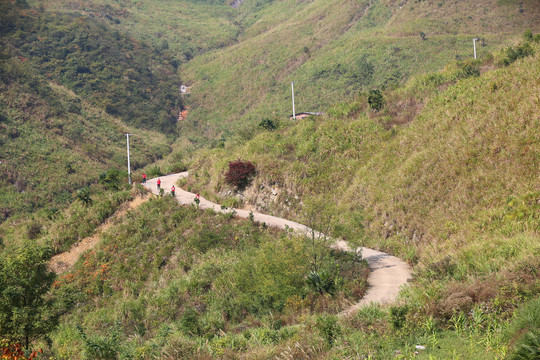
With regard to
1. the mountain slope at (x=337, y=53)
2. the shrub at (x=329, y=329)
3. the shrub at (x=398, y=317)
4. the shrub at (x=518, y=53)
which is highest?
the mountain slope at (x=337, y=53)

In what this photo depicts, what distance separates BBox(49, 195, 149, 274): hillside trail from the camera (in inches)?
905

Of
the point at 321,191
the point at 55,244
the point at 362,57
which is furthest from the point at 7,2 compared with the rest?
the point at 321,191

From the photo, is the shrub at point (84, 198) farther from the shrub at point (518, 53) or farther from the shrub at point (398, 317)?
the shrub at point (518, 53)

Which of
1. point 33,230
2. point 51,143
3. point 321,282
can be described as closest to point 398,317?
point 321,282

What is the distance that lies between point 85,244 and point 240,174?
10.4m

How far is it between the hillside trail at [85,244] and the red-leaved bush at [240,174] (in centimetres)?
616

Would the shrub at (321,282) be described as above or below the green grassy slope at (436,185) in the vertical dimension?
below

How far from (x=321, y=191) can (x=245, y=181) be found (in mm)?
5277

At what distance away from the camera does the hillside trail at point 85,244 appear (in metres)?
23.0

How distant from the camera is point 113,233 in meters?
23.7

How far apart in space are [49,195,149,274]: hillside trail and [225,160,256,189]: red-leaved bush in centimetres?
616

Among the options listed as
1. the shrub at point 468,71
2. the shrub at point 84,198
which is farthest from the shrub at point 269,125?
the shrub at point 84,198

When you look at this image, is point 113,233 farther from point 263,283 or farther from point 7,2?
point 7,2

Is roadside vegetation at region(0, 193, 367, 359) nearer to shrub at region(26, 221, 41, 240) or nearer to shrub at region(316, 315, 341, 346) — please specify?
shrub at region(316, 315, 341, 346)
